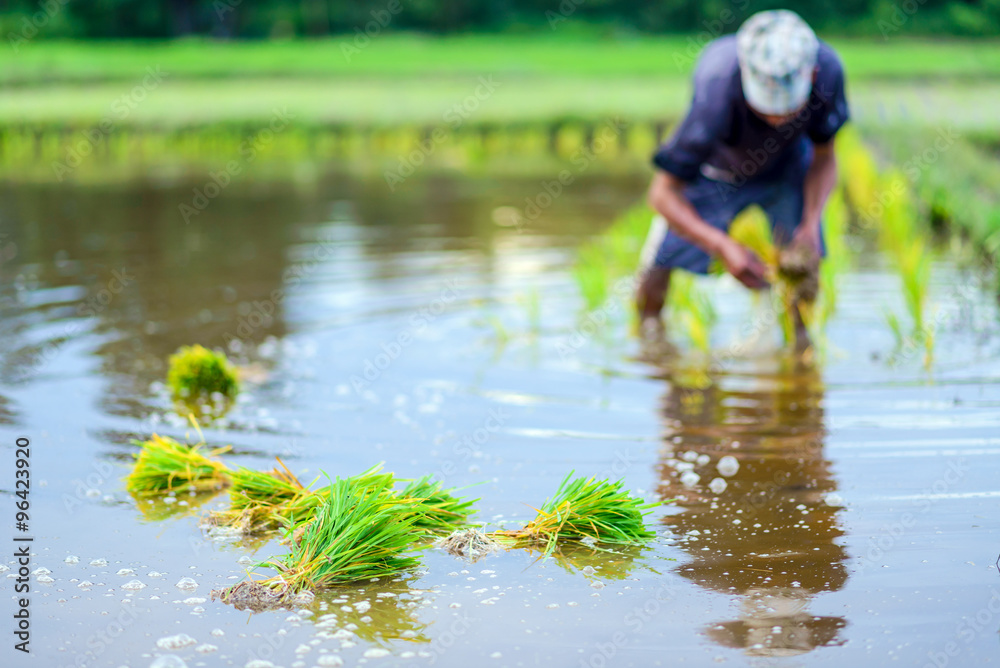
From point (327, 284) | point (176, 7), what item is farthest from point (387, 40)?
point (327, 284)

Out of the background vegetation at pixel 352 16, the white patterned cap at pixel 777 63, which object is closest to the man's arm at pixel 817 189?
the white patterned cap at pixel 777 63

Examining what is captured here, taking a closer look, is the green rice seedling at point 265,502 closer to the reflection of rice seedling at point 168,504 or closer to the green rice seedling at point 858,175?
the reflection of rice seedling at point 168,504

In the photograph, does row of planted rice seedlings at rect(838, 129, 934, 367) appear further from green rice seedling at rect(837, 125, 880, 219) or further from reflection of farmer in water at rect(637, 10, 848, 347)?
reflection of farmer in water at rect(637, 10, 848, 347)

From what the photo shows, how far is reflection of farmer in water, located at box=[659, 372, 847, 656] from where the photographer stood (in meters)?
2.72

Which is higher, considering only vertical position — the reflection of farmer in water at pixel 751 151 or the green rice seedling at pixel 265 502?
the reflection of farmer in water at pixel 751 151

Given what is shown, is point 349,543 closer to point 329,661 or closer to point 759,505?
point 329,661

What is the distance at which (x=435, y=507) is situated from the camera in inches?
129

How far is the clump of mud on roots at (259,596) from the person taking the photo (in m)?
2.80

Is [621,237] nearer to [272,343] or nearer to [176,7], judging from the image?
[272,343]

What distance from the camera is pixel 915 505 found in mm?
3412
